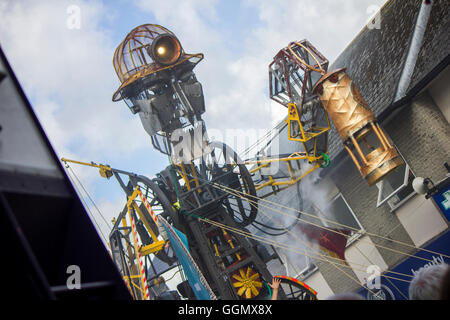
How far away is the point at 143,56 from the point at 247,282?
7.21 metres

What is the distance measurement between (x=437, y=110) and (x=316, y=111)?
342 cm

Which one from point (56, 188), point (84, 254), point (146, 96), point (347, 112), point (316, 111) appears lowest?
point (84, 254)

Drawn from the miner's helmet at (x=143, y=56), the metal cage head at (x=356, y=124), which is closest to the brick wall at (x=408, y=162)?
the metal cage head at (x=356, y=124)

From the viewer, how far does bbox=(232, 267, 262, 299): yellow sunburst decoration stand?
8.81 meters

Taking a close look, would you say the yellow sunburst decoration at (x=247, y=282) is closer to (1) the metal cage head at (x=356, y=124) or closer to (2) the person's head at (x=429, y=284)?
(1) the metal cage head at (x=356, y=124)

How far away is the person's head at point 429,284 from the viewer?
1824mm

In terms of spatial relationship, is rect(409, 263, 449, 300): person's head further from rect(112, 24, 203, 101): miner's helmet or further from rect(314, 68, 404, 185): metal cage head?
rect(112, 24, 203, 101): miner's helmet

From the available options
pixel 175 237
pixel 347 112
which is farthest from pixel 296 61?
pixel 175 237

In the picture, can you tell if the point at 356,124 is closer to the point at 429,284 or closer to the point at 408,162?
the point at 408,162

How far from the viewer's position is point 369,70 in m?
12.4

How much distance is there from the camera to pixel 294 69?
415 inches
